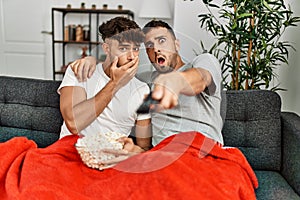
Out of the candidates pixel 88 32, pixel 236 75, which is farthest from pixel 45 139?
pixel 88 32

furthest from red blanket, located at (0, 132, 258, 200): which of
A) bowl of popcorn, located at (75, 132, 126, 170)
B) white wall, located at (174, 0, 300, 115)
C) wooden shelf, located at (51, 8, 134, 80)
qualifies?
wooden shelf, located at (51, 8, 134, 80)

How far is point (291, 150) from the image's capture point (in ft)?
5.14

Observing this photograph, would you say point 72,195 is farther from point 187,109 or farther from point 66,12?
point 66,12

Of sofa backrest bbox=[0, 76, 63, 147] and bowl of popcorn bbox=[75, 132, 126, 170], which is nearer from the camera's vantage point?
bowl of popcorn bbox=[75, 132, 126, 170]

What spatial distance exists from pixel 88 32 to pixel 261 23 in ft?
8.14

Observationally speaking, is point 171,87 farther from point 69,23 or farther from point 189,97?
point 69,23

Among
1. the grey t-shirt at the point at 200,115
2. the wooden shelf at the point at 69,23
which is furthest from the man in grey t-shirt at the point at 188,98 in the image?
the wooden shelf at the point at 69,23

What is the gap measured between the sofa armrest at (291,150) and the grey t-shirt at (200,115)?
0.33 metres

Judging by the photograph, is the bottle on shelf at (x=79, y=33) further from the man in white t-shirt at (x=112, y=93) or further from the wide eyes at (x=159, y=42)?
the wide eyes at (x=159, y=42)

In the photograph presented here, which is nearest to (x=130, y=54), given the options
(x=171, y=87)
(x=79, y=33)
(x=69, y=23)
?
(x=171, y=87)

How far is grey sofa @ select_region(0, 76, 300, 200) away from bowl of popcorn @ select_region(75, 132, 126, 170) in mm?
470

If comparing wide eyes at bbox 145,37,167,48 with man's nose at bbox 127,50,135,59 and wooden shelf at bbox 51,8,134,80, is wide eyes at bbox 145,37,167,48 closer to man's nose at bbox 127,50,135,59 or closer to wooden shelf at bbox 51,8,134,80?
man's nose at bbox 127,50,135,59

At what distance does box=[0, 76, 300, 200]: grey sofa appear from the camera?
1.55 meters

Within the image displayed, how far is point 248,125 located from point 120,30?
2.48 ft
